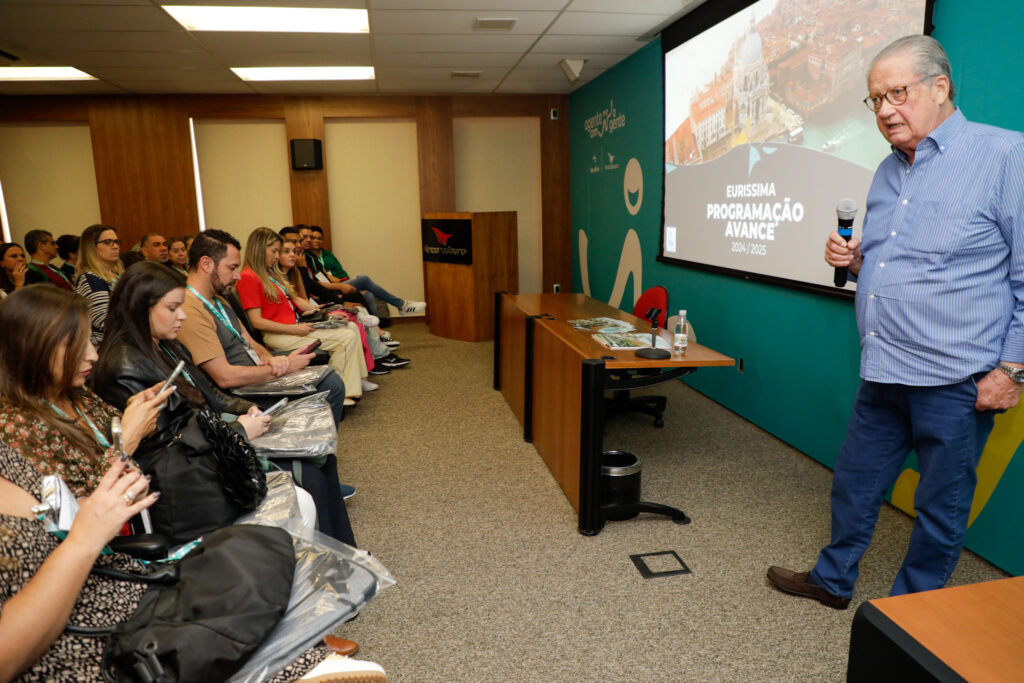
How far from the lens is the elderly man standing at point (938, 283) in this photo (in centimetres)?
180

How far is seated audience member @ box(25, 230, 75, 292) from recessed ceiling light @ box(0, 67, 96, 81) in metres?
1.87

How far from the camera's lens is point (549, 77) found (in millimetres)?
7082

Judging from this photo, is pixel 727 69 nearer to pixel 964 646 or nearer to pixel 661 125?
pixel 661 125

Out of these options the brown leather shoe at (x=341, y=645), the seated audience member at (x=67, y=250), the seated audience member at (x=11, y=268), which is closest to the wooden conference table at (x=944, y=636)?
the brown leather shoe at (x=341, y=645)

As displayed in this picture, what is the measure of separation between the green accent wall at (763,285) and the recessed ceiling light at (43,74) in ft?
17.2

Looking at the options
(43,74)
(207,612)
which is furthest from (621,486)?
(43,74)

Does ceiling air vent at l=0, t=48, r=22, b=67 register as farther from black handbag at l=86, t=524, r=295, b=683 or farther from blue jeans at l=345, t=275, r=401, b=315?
black handbag at l=86, t=524, r=295, b=683

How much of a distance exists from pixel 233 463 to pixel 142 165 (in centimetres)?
726

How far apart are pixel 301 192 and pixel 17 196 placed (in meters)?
3.29

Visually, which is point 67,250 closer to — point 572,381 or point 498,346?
point 498,346

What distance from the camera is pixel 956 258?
6.05 feet

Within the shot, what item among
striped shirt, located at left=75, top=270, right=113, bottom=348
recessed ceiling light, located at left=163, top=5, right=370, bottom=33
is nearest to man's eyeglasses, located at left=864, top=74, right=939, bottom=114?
recessed ceiling light, located at left=163, top=5, right=370, bottom=33

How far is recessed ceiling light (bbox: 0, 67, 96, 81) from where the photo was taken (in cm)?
623

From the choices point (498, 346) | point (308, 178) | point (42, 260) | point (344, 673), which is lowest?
point (498, 346)
